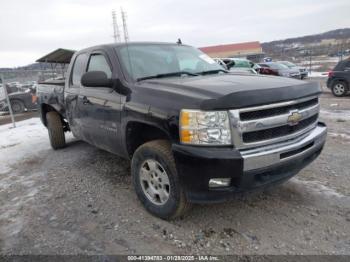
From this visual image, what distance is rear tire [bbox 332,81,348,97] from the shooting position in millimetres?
11602

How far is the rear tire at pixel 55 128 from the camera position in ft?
19.3

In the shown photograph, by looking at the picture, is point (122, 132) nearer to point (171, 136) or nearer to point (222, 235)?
point (171, 136)

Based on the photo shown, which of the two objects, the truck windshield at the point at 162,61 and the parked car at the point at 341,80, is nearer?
the truck windshield at the point at 162,61

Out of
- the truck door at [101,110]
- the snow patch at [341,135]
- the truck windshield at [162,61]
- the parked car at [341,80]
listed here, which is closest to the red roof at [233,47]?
the parked car at [341,80]

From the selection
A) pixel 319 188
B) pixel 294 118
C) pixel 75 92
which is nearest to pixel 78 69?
pixel 75 92

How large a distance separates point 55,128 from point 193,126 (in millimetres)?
4210

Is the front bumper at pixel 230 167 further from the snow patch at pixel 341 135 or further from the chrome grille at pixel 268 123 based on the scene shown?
the snow patch at pixel 341 135

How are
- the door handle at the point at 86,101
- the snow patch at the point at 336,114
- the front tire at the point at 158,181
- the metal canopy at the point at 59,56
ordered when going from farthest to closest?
the metal canopy at the point at 59,56, the snow patch at the point at 336,114, the door handle at the point at 86,101, the front tire at the point at 158,181

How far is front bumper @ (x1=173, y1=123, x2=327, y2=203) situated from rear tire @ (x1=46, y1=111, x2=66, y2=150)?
13.2 feet

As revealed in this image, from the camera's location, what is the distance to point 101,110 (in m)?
3.80

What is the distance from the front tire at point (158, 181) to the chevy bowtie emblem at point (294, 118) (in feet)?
3.79

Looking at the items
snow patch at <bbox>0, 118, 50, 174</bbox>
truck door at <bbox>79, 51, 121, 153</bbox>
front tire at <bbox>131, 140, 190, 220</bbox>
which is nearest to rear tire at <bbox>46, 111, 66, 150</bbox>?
snow patch at <bbox>0, 118, 50, 174</bbox>

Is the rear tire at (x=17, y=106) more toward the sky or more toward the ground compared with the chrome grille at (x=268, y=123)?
more toward the ground

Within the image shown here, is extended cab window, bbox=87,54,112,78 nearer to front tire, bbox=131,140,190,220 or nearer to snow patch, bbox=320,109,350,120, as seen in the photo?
front tire, bbox=131,140,190,220
